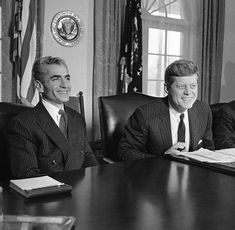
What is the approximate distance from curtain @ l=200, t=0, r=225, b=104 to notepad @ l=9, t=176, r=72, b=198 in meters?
4.04

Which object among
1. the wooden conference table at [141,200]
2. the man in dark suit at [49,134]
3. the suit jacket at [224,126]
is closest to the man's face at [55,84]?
the man in dark suit at [49,134]

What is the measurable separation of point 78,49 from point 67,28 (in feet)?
0.85

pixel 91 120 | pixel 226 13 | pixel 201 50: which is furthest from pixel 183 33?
pixel 91 120

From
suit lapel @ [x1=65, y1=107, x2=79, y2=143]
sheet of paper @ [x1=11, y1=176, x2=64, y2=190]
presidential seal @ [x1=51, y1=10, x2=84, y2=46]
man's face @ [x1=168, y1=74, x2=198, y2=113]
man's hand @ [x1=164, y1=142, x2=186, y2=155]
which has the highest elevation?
presidential seal @ [x1=51, y1=10, x2=84, y2=46]

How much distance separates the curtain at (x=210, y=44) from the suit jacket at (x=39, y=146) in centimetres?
343

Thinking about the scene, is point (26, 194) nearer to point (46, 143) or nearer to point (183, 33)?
point (46, 143)

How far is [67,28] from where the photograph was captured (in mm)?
4254

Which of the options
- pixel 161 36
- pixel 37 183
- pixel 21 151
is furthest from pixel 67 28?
pixel 37 183

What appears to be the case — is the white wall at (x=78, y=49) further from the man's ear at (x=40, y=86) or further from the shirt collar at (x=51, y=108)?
the shirt collar at (x=51, y=108)

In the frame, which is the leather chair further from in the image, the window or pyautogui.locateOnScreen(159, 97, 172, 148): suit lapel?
the window

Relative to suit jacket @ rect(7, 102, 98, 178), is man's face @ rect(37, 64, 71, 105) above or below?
above

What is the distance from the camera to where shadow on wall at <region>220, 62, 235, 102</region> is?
5.64 meters

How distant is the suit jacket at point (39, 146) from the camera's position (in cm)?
189

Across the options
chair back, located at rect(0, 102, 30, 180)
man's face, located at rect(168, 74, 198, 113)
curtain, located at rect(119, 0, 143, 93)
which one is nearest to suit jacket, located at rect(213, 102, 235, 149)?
man's face, located at rect(168, 74, 198, 113)
